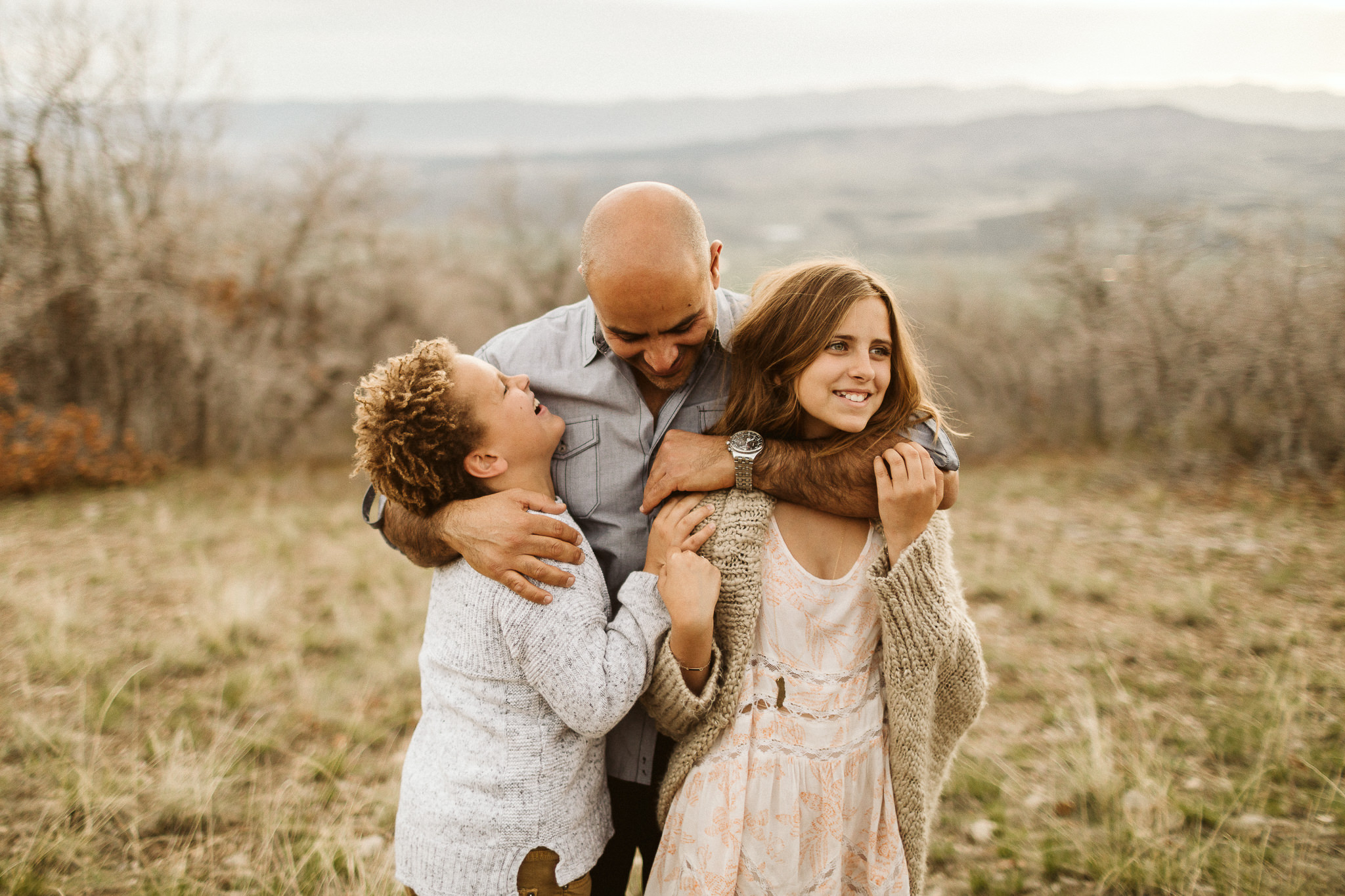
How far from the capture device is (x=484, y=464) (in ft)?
5.83

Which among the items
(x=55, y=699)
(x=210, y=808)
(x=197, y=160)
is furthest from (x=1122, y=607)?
(x=197, y=160)

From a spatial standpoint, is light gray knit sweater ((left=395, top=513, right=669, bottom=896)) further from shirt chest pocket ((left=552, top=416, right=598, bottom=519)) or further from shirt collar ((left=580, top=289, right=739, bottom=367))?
shirt collar ((left=580, top=289, right=739, bottom=367))

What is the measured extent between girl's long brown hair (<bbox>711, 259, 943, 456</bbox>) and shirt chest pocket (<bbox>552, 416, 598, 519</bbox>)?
0.31 m

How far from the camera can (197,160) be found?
32.5 ft

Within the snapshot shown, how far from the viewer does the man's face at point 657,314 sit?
1.77 meters

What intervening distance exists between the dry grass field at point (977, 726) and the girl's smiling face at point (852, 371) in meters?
1.95

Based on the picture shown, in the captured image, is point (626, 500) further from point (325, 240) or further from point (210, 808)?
point (325, 240)

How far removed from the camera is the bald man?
175cm

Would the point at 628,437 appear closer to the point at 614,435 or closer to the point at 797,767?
the point at 614,435

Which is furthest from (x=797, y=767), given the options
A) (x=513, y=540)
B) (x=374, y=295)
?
(x=374, y=295)

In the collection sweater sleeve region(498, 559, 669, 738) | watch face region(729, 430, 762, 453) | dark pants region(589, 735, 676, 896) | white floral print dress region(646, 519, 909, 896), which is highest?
watch face region(729, 430, 762, 453)

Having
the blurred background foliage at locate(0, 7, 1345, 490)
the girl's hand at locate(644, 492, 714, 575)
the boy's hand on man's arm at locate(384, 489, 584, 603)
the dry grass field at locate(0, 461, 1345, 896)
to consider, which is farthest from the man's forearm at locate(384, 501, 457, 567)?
the blurred background foliage at locate(0, 7, 1345, 490)

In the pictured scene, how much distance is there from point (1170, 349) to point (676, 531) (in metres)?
8.16

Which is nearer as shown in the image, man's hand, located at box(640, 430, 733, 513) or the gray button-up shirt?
man's hand, located at box(640, 430, 733, 513)
